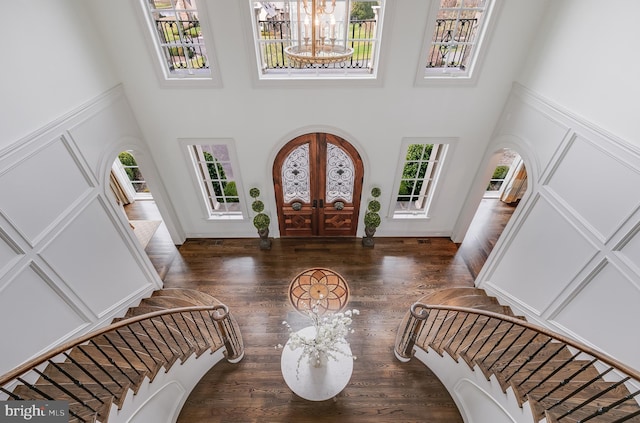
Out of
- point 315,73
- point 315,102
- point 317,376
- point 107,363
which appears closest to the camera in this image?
point 107,363

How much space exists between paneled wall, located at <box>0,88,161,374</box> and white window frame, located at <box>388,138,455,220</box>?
4351mm

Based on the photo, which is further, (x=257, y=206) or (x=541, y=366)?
(x=257, y=206)

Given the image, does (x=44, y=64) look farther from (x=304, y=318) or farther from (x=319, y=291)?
(x=319, y=291)

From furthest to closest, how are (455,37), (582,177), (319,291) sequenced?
(319,291) < (455,37) < (582,177)

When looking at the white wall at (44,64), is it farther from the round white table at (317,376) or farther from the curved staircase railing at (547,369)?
the curved staircase railing at (547,369)

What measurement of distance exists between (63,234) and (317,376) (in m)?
3.39

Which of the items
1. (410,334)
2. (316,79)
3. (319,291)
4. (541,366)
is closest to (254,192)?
(319,291)

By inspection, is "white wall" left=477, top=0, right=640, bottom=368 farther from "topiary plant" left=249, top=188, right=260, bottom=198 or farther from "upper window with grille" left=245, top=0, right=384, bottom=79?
"topiary plant" left=249, top=188, right=260, bottom=198

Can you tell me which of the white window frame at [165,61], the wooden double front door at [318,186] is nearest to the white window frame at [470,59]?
the wooden double front door at [318,186]

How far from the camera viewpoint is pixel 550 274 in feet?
12.3

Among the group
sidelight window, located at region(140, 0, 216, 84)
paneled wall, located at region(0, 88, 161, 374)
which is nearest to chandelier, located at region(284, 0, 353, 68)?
sidelight window, located at region(140, 0, 216, 84)

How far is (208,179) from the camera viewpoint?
570cm

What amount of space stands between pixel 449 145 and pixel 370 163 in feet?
4.33

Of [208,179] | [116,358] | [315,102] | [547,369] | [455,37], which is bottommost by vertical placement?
[116,358]
